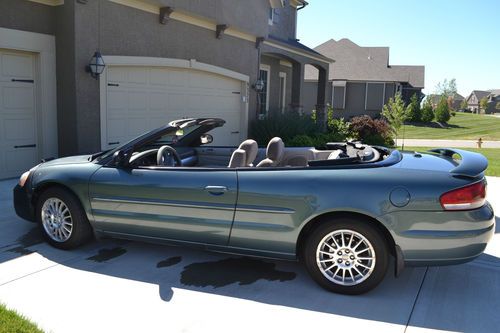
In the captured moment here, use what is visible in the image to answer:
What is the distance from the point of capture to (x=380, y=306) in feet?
12.9

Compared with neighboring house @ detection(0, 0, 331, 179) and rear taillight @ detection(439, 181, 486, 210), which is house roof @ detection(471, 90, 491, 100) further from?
rear taillight @ detection(439, 181, 486, 210)

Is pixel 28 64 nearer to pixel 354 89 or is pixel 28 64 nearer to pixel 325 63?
pixel 325 63

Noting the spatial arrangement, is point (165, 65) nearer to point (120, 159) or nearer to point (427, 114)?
point (120, 159)

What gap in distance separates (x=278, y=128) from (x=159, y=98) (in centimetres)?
503

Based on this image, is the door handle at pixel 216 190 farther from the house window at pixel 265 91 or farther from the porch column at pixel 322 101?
the porch column at pixel 322 101

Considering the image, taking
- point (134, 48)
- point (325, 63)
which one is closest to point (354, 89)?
point (325, 63)

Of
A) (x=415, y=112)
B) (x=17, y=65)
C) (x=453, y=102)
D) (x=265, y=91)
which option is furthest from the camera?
(x=453, y=102)

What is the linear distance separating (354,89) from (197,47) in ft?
85.1

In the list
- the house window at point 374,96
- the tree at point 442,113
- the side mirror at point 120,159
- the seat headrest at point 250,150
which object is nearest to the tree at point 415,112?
the tree at point 442,113

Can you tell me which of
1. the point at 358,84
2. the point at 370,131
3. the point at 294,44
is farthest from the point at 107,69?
the point at 358,84

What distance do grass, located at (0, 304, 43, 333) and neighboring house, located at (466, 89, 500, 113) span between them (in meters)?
114

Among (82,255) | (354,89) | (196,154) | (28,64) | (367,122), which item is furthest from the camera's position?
(354,89)

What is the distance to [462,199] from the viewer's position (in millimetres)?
3848

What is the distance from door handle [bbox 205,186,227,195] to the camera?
14.3 ft
